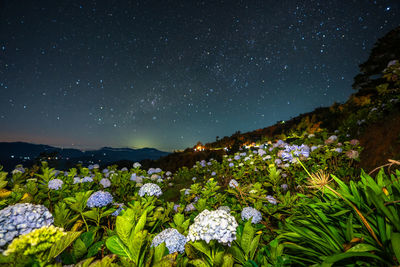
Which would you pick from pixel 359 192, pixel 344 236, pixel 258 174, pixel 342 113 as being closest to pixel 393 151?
pixel 258 174

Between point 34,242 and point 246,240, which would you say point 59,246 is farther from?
point 246,240

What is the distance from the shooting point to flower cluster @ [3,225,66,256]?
743 millimetres

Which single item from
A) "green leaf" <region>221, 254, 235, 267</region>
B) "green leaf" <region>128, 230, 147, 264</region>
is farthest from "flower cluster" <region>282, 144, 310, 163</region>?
"green leaf" <region>128, 230, 147, 264</region>

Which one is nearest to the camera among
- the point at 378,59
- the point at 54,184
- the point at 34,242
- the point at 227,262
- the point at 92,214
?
the point at 34,242

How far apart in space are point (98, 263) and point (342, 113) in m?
11.6

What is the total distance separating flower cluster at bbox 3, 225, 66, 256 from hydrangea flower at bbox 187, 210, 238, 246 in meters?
0.82

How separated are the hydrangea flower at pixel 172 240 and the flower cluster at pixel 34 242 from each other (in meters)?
0.82

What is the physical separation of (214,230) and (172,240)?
0.57 m

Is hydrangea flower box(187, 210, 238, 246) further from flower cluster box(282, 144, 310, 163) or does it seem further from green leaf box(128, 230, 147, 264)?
flower cluster box(282, 144, 310, 163)

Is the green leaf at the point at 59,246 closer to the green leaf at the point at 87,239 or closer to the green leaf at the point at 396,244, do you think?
the green leaf at the point at 87,239

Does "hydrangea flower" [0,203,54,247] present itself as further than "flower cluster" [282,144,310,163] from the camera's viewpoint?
No

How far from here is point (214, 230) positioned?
1148 mm

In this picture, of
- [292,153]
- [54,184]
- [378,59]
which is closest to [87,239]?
[54,184]

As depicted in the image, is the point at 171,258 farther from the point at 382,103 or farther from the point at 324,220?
the point at 382,103
